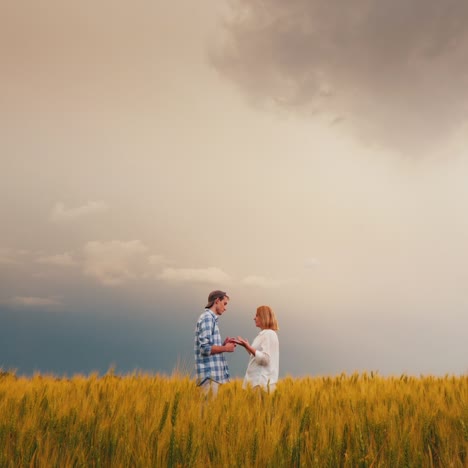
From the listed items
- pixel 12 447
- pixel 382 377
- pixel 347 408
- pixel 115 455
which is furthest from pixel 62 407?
pixel 382 377

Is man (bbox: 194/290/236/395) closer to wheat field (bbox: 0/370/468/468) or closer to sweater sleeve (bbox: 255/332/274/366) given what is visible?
sweater sleeve (bbox: 255/332/274/366)

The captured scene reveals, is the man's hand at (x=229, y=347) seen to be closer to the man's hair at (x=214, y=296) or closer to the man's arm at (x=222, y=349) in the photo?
the man's arm at (x=222, y=349)

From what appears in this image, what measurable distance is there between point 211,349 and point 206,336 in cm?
→ 18

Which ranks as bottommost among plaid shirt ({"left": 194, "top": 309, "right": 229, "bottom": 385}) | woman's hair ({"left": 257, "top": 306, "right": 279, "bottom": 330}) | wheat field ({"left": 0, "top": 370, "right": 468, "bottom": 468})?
wheat field ({"left": 0, "top": 370, "right": 468, "bottom": 468})

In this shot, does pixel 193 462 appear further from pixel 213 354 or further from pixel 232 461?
pixel 213 354

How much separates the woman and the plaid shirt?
13.9 inches

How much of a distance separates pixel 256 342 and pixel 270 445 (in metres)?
3.86

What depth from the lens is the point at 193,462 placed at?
116 inches

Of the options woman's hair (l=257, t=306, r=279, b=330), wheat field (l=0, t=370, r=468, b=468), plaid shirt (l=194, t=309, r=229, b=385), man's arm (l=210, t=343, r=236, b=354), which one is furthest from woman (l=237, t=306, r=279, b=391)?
wheat field (l=0, t=370, r=468, b=468)

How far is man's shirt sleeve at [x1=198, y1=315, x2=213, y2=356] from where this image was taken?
6652 mm

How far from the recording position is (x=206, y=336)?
6676 mm

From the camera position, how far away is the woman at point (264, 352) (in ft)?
22.8

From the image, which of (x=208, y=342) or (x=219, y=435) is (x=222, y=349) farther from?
(x=219, y=435)

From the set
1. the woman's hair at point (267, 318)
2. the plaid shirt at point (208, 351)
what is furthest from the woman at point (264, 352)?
the plaid shirt at point (208, 351)
